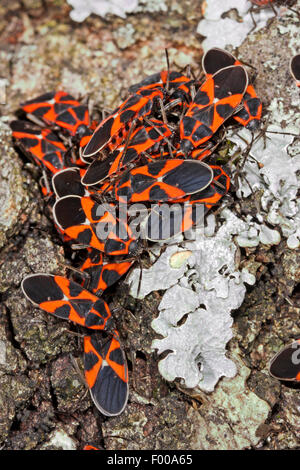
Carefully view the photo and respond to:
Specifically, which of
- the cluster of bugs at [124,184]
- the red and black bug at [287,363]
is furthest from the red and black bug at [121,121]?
the red and black bug at [287,363]

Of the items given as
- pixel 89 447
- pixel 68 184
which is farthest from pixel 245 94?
pixel 89 447

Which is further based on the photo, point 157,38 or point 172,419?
point 157,38

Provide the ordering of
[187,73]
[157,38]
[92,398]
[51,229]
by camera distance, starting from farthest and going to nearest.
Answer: [157,38], [187,73], [51,229], [92,398]

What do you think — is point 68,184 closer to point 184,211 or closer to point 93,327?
point 184,211

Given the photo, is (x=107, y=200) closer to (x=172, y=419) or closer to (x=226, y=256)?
(x=226, y=256)

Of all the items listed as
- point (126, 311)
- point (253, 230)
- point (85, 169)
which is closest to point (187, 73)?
point (85, 169)

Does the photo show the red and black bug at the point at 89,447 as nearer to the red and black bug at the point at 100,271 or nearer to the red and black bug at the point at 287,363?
the red and black bug at the point at 100,271

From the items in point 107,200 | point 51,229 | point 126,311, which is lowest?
point 126,311
